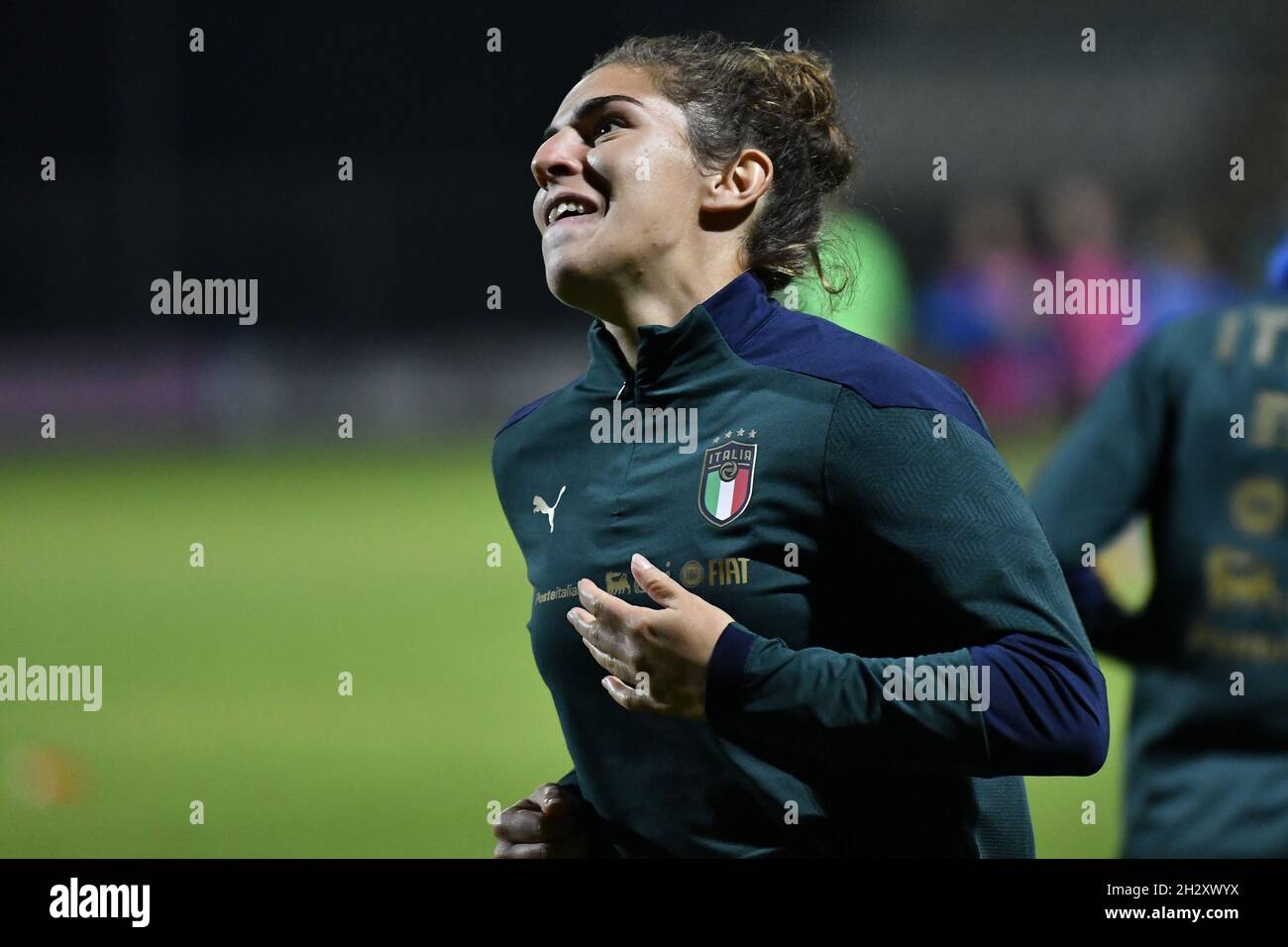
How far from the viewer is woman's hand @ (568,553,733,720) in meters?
1.97

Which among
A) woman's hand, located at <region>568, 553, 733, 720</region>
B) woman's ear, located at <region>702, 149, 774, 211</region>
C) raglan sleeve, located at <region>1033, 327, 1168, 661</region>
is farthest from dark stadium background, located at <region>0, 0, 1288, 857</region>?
woman's hand, located at <region>568, 553, 733, 720</region>

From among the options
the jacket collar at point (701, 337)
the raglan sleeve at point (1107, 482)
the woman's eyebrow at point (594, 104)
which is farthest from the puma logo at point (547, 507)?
the raglan sleeve at point (1107, 482)

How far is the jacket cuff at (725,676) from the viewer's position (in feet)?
6.51

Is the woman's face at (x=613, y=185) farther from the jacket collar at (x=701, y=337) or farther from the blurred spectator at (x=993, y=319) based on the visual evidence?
the blurred spectator at (x=993, y=319)

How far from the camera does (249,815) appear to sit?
6.29m

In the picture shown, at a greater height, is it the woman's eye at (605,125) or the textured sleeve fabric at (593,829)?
the woman's eye at (605,125)

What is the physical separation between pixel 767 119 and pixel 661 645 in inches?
37.2

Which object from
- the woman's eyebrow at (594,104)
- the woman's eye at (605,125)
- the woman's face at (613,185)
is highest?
the woman's eyebrow at (594,104)

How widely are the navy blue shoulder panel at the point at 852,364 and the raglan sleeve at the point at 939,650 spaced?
0.03 metres

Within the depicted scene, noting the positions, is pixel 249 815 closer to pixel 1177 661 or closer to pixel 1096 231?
pixel 1177 661

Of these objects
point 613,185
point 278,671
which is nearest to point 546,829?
point 613,185

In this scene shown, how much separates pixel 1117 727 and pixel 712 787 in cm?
501

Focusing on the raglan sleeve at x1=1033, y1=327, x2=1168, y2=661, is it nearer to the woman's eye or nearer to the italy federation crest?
the italy federation crest
